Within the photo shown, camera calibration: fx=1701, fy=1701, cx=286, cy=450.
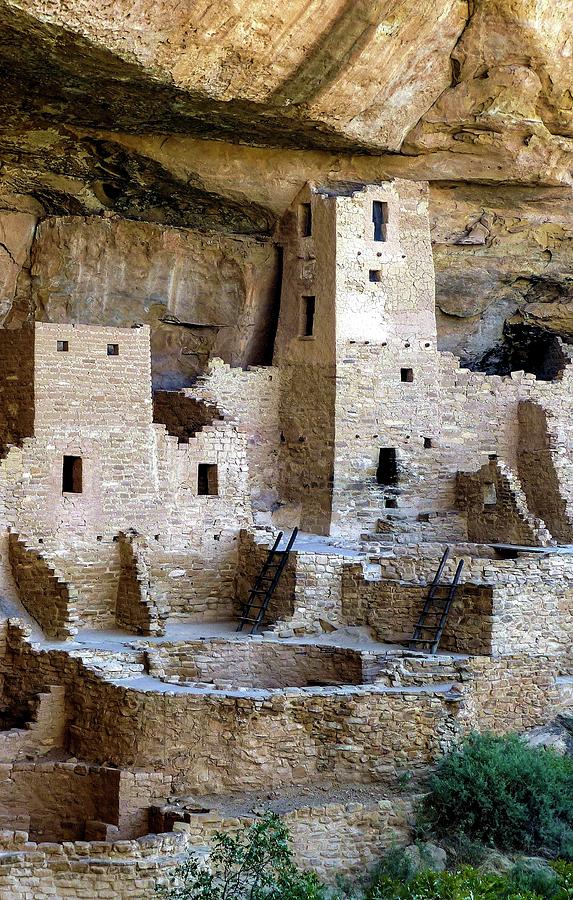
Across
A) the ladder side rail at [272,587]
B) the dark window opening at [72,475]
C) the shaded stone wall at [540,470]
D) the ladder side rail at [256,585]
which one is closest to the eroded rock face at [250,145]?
the shaded stone wall at [540,470]

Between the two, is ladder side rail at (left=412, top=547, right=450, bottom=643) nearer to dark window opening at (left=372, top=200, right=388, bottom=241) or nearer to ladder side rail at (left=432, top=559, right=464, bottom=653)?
ladder side rail at (left=432, top=559, right=464, bottom=653)

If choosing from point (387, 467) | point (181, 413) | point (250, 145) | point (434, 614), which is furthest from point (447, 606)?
point (250, 145)

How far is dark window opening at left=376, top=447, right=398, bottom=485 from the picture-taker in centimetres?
2603

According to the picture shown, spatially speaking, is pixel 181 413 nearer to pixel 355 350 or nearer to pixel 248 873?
pixel 355 350

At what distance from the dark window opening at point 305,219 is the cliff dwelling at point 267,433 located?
65mm

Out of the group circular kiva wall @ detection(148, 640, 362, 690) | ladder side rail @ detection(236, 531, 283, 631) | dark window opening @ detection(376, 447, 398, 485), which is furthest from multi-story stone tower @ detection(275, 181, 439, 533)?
circular kiva wall @ detection(148, 640, 362, 690)

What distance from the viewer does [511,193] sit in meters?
26.7

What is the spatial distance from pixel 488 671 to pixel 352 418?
21.9 ft

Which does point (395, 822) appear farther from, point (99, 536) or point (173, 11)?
point (173, 11)

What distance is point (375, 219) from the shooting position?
1030 inches

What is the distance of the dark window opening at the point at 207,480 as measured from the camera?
23.6 m

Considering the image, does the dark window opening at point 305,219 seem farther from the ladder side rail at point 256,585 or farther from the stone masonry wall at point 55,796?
the stone masonry wall at point 55,796

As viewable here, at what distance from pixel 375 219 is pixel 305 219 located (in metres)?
1.10

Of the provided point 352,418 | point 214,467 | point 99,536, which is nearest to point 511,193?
point 352,418
